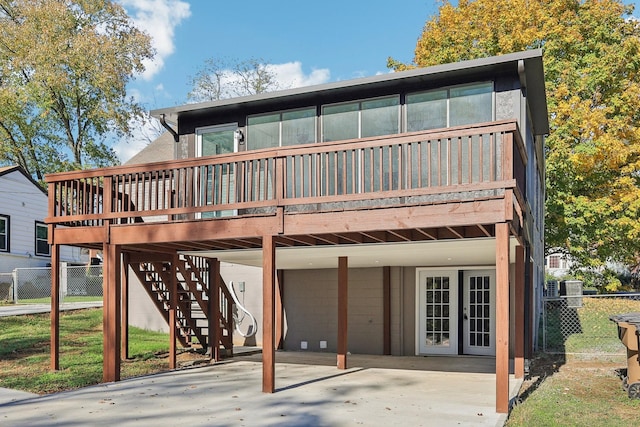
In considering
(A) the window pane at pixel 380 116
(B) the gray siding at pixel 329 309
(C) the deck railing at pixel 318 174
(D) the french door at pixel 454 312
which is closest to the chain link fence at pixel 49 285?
(B) the gray siding at pixel 329 309

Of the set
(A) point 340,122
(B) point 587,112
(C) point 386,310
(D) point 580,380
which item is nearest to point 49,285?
(C) point 386,310

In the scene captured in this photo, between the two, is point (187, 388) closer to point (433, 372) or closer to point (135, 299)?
point (433, 372)

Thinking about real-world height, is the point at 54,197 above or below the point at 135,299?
above

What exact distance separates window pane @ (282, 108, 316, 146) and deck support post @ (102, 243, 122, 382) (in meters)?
4.03

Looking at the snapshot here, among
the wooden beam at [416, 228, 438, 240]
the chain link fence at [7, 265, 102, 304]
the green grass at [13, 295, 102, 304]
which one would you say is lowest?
the green grass at [13, 295, 102, 304]

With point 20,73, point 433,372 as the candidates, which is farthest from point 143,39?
point 433,372

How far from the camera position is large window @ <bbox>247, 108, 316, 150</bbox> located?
37.4ft

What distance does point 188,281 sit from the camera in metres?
11.2

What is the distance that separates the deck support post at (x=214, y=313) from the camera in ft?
38.2

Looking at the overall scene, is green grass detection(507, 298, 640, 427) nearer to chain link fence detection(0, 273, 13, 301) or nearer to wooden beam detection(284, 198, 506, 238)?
wooden beam detection(284, 198, 506, 238)

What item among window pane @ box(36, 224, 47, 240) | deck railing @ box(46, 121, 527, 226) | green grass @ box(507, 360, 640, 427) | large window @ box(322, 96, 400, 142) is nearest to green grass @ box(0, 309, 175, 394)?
deck railing @ box(46, 121, 527, 226)

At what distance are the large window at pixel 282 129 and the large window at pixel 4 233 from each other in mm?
14922

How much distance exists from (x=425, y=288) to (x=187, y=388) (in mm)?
6463

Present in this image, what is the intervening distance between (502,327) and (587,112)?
497 inches
